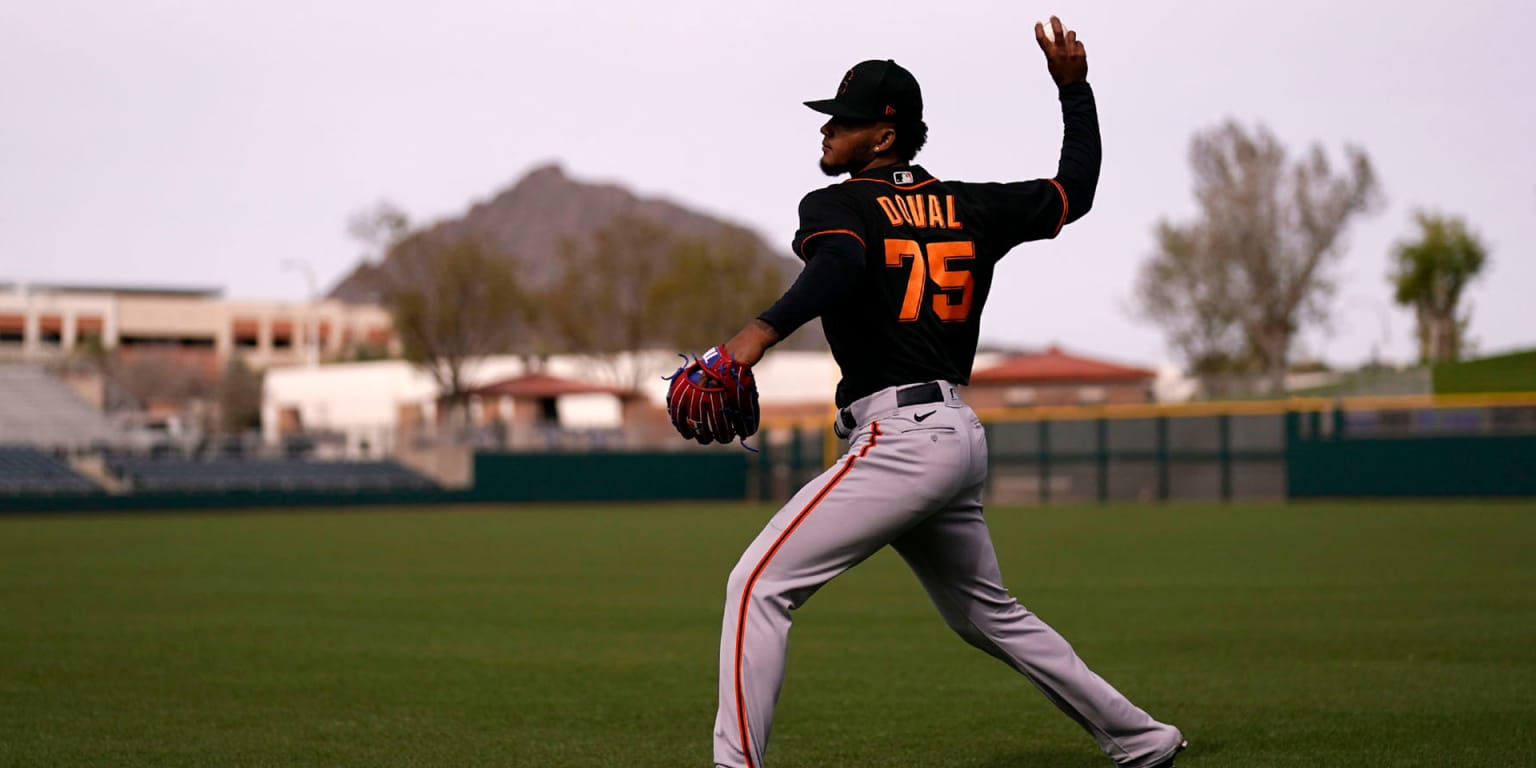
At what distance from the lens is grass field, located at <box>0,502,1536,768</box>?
5793mm

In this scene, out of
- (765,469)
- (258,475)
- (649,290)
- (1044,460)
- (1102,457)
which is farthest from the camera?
(649,290)

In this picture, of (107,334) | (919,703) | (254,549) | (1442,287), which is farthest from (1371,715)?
A: (107,334)

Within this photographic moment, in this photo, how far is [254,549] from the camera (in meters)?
18.9

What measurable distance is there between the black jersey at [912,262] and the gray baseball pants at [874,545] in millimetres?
108

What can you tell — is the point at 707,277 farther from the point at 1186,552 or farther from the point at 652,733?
the point at 652,733

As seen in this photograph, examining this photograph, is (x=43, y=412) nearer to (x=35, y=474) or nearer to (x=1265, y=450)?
(x=35, y=474)

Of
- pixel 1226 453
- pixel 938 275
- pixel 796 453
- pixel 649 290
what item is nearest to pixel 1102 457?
pixel 1226 453

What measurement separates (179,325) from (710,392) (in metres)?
95.3

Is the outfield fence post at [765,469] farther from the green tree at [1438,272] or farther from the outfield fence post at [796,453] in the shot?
the green tree at [1438,272]

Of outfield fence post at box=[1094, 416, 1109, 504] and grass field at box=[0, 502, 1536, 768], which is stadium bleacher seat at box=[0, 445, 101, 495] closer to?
grass field at box=[0, 502, 1536, 768]

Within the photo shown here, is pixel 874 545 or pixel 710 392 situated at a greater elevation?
pixel 710 392

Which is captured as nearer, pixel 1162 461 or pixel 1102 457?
pixel 1162 461

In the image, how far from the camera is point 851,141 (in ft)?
14.6

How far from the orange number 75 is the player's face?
34 cm
